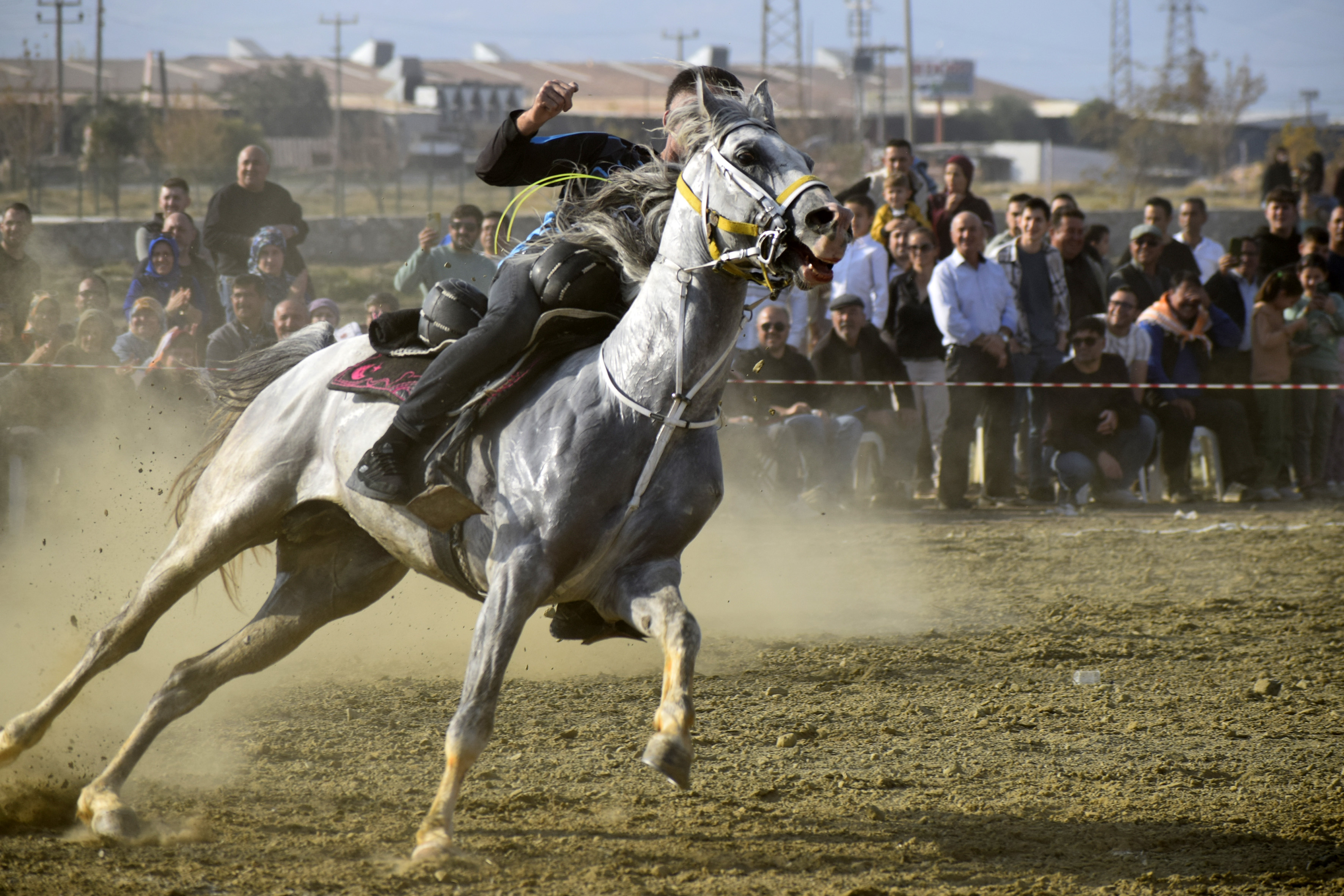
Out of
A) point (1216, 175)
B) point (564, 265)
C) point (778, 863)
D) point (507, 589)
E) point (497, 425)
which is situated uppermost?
point (1216, 175)

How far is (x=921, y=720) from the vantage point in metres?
5.56

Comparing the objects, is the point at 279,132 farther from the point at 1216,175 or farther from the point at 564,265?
the point at 564,265

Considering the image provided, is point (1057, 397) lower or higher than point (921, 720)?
higher

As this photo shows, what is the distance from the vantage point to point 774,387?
1006 cm

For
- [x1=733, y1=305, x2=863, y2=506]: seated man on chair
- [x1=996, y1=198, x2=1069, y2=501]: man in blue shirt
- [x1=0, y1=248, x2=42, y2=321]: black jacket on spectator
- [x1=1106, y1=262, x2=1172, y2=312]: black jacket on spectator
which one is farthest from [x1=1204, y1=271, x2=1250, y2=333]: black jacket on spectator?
[x1=0, y1=248, x2=42, y2=321]: black jacket on spectator

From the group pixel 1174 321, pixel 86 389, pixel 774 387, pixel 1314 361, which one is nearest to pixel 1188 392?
pixel 1174 321

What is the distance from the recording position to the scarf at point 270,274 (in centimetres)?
980

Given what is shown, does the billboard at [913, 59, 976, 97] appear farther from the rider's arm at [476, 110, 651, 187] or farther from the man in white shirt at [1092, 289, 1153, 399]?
the rider's arm at [476, 110, 651, 187]

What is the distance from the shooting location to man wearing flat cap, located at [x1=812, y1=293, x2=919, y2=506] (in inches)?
404

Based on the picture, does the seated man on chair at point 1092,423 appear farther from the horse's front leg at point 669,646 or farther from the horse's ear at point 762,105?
the horse's front leg at point 669,646

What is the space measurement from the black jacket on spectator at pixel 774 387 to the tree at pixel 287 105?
4584 centimetres

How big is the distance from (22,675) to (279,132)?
2011 inches

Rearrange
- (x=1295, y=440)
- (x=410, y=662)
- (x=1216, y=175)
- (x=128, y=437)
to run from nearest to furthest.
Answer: (x=410, y=662)
(x=128, y=437)
(x=1295, y=440)
(x=1216, y=175)

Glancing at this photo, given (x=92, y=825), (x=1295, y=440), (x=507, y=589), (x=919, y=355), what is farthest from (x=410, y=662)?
(x=1295, y=440)
